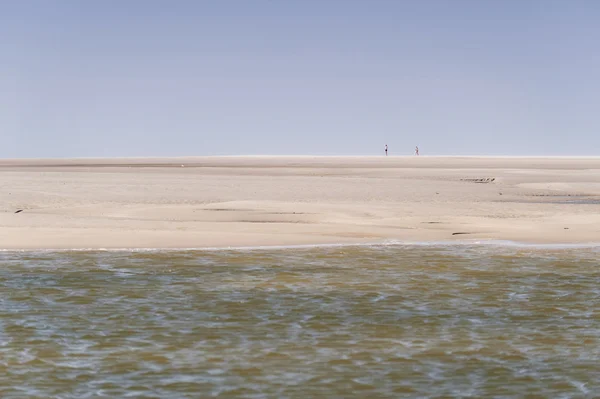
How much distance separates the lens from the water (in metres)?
7.61

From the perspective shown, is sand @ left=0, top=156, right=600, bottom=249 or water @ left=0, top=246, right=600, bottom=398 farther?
sand @ left=0, top=156, right=600, bottom=249

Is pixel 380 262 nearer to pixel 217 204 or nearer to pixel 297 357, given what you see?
pixel 297 357

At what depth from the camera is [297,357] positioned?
8.46 metres

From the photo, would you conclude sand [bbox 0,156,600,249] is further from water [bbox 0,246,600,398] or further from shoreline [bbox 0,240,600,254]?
water [bbox 0,246,600,398]

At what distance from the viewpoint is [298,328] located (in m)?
9.76

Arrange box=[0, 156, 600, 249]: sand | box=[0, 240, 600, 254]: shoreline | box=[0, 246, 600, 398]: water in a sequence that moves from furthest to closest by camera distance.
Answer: box=[0, 156, 600, 249]: sand, box=[0, 240, 600, 254]: shoreline, box=[0, 246, 600, 398]: water

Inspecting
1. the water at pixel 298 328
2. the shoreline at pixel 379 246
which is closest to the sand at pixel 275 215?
the shoreline at pixel 379 246

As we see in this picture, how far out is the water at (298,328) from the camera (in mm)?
7613

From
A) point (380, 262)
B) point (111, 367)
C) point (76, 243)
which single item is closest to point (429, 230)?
point (380, 262)

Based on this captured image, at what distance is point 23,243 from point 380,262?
6990mm

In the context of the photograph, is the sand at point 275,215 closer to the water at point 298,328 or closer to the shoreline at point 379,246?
the shoreline at point 379,246

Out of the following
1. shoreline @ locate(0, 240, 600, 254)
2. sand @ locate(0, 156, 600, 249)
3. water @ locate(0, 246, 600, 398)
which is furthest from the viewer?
sand @ locate(0, 156, 600, 249)

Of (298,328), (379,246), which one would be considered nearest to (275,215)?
(379,246)

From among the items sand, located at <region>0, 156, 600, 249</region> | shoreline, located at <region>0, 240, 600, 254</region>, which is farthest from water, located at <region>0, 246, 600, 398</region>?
sand, located at <region>0, 156, 600, 249</region>
